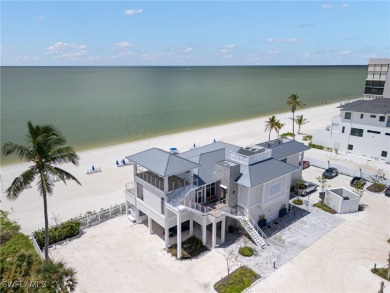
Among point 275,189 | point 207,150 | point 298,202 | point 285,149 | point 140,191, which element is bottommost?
point 298,202

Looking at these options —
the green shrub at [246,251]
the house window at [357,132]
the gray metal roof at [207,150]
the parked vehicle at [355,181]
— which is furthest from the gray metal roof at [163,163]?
the house window at [357,132]

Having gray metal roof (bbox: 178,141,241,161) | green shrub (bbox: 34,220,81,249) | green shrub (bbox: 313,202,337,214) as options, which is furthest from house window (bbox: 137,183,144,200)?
green shrub (bbox: 313,202,337,214)

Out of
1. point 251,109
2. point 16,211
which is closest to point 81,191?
point 16,211

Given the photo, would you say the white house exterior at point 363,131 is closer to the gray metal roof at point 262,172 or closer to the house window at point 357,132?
the house window at point 357,132

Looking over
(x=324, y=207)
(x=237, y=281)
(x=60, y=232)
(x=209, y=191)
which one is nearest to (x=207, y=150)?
(x=209, y=191)

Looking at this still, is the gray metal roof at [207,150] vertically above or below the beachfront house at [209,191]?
above

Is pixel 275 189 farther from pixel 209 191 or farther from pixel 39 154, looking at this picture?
pixel 39 154
